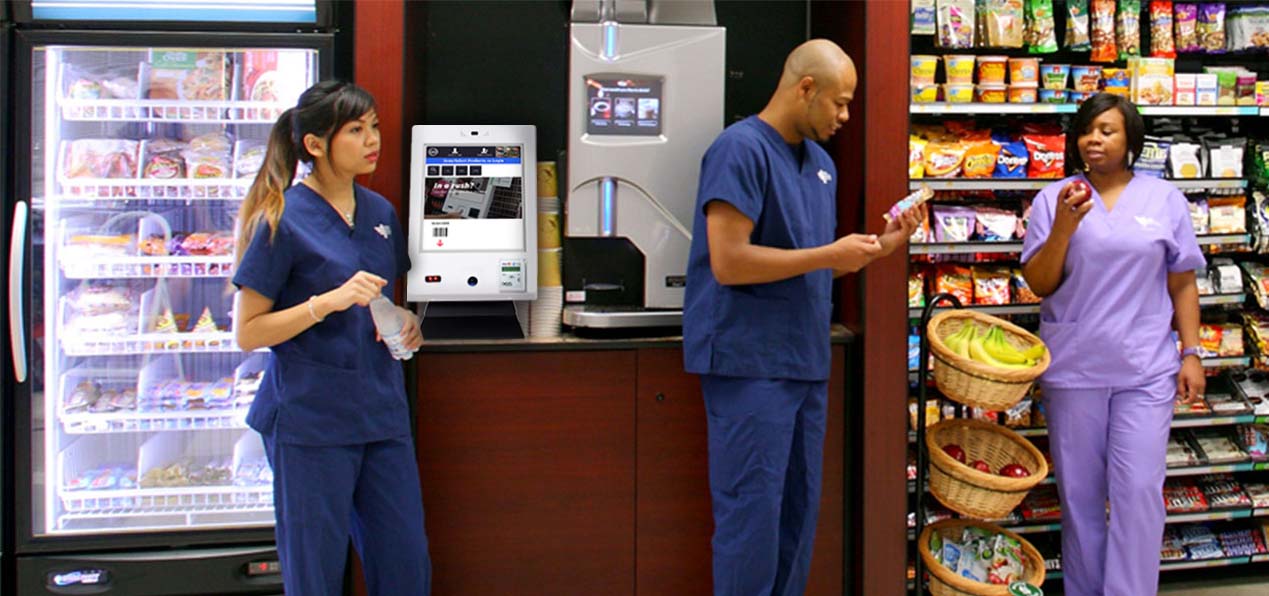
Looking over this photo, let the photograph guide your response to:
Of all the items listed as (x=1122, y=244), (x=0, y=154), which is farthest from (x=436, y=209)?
(x=1122, y=244)

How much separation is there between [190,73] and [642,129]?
1.43 meters

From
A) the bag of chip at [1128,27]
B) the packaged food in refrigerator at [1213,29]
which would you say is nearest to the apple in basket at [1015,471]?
the bag of chip at [1128,27]

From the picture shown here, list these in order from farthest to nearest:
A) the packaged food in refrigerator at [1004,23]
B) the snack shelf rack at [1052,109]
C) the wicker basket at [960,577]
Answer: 1. the packaged food in refrigerator at [1004,23]
2. the snack shelf rack at [1052,109]
3. the wicker basket at [960,577]

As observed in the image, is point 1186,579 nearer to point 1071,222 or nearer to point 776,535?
point 1071,222

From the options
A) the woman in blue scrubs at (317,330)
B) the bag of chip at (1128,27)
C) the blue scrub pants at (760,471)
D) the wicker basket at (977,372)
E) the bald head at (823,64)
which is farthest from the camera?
the bag of chip at (1128,27)

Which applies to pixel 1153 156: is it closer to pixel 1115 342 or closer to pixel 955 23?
pixel 955 23

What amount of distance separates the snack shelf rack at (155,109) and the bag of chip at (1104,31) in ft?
10.0

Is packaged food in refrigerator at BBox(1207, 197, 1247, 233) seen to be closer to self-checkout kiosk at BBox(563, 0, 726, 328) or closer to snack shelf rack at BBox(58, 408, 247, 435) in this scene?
self-checkout kiosk at BBox(563, 0, 726, 328)

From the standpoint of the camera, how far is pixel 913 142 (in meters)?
3.75

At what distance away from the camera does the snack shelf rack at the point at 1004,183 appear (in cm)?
378

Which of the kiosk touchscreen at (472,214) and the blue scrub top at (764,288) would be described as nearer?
the blue scrub top at (764,288)

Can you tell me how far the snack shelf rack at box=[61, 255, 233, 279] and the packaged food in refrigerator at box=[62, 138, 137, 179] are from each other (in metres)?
0.30

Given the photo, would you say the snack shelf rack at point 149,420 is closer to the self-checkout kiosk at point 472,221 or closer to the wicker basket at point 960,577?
the self-checkout kiosk at point 472,221

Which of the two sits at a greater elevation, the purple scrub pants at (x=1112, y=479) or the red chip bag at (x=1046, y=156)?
the red chip bag at (x=1046, y=156)
